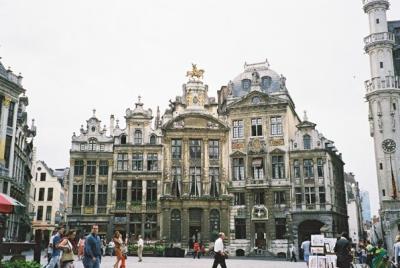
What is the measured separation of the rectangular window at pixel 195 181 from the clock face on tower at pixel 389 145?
1787 centimetres

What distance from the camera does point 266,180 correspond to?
138 feet

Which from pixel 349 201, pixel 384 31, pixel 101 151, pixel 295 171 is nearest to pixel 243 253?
pixel 295 171

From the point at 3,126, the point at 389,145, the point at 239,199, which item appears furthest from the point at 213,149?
the point at 3,126

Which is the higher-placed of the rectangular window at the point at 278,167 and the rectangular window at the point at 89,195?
the rectangular window at the point at 278,167

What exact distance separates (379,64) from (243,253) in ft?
75.0

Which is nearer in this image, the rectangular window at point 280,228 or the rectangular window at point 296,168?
the rectangular window at point 280,228

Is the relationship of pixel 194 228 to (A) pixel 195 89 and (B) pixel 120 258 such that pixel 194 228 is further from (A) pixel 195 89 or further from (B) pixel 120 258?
(B) pixel 120 258

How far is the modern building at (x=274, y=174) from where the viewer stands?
4059 centimetres

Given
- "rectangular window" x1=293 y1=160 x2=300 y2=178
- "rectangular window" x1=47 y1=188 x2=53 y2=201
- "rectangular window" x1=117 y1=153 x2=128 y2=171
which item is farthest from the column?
"rectangular window" x1=47 y1=188 x2=53 y2=201

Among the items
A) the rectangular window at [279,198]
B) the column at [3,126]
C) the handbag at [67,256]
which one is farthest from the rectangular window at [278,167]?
the handbag at [67,256]

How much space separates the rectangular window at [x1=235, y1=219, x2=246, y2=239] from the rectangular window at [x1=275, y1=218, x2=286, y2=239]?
313cm

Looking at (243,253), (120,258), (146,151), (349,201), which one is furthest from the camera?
(349,201)

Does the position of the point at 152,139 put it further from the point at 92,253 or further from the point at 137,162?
the point at 92,253

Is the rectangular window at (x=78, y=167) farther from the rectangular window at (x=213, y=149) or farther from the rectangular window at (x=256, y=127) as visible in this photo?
the rectangular window at (x=256, y=127)
